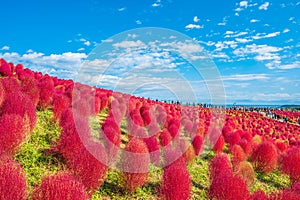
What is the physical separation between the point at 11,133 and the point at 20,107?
1.68 m

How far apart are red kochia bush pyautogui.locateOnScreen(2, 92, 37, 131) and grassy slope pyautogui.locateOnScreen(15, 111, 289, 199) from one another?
798 mm

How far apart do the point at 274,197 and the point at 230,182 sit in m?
1.20

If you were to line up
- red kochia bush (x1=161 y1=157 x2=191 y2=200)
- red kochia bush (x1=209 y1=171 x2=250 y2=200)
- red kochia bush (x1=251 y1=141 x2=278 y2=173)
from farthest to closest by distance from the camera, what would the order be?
red kochia bush (x1=251 y1=141 x2=278 y2=173) < red kochia bush (x1=209 y1=171 x2=250 y2=200) < red kochia bush (x1=161 y1=157 x2=191 y2=200)

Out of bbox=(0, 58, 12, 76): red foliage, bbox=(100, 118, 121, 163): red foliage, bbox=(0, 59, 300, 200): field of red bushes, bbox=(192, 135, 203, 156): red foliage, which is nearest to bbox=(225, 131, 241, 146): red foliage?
bbox=(0, 59, 300, 200): field of red bushes

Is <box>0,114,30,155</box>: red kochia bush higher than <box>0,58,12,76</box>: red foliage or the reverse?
the reverse

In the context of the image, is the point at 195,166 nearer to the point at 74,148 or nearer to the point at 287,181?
the point at 287,181

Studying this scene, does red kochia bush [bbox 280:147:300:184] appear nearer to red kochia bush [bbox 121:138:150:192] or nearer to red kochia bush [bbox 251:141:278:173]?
red kochia bush [bbox 251:141:278:173]

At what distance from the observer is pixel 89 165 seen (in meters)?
7.26

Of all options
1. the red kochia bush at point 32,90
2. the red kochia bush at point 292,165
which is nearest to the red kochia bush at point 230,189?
the red kochia bush at point 292,165

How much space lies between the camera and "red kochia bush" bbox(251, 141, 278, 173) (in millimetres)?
14672

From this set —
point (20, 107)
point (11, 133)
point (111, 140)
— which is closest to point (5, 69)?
point (20, 107)

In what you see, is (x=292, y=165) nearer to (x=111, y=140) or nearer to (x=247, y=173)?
(x=247, y=173)

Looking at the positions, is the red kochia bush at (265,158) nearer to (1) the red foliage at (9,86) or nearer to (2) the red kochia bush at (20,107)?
(2) the red kochia bush at (20,107)

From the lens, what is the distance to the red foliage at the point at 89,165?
7184mm
